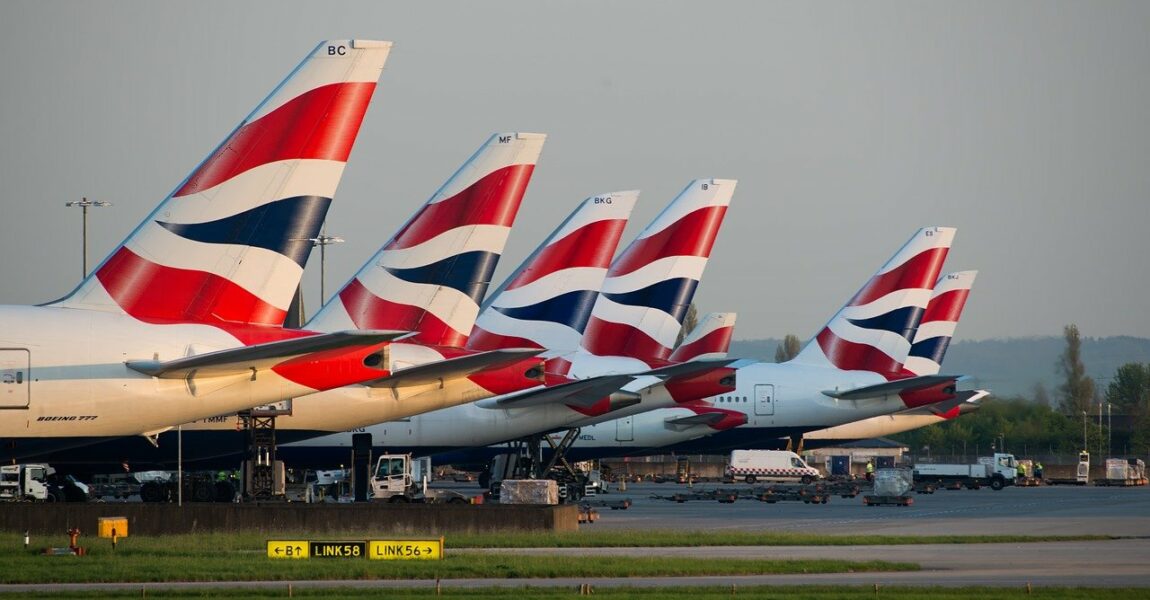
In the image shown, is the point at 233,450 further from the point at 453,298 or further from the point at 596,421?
the point at 596,421

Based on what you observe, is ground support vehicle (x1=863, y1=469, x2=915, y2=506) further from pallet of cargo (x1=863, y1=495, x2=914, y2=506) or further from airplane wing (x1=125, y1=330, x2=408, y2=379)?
airplane wing (x1=125, y1=330, x2=408, y2=379)

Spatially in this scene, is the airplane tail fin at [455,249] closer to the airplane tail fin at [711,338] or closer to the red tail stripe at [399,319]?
the red tail stripe at [399,319]

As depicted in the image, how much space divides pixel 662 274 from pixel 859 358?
22839mm

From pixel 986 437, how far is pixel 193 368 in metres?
122

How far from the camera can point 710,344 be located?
82438mm

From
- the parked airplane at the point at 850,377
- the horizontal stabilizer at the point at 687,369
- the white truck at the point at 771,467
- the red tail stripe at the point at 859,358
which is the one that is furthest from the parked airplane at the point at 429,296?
the white truck at the point at 771,467

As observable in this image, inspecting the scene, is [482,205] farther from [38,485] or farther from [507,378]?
[38,485]

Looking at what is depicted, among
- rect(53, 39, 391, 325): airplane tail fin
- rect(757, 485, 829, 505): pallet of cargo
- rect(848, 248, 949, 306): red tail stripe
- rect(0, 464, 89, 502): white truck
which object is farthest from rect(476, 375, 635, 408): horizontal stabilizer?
rect(848, 248, 949, 306): red tail stripe

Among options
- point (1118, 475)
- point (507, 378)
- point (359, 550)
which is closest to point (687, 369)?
point (507, 378)

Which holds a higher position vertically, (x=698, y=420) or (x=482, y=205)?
(x=482, y=205)

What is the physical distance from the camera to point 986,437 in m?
144

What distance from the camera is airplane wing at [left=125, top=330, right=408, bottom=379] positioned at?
1201 inches

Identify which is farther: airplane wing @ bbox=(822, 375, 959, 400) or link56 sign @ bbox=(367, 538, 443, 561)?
airplane wing @ bbox=(822, 375, 959, 400)

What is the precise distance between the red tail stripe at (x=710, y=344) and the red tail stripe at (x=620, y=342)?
20434mm
